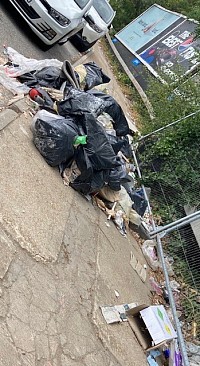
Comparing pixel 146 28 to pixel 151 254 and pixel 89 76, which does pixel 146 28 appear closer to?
pixel 89 76

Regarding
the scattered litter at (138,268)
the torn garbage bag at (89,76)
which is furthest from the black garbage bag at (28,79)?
the scattered litter at (138,268)

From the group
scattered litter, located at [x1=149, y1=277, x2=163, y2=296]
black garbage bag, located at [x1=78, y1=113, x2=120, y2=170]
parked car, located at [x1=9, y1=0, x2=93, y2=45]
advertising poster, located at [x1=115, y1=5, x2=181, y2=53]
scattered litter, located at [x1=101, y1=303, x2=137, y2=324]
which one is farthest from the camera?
advertising poster, located at [x1=115, y1=5, x2=181, y2=53]

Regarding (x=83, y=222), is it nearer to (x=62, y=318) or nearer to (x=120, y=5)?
(x=62, y=318)

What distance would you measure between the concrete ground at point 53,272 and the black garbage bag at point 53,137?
4.5 inches

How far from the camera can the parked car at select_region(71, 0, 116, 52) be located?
11836 mm

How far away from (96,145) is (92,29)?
21.4 ft

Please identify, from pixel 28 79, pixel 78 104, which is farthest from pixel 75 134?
pixel 28 79

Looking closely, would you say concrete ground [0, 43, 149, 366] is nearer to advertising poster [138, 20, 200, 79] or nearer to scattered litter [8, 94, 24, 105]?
scattered litter [8, 94, 24, 105]

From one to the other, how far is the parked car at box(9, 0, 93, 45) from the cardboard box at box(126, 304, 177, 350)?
5635 mm

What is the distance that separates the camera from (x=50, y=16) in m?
8.91

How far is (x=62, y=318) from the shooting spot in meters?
4.27

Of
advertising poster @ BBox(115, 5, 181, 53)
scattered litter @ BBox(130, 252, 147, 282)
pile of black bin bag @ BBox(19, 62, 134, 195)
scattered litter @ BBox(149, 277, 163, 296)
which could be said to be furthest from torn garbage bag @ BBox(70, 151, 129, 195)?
advertising poster @ BBox(115, 5, 181, 53)

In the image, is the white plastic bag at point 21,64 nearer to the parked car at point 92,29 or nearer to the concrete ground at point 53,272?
the concrete ground at point 53,272

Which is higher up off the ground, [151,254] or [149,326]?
[149,326]
